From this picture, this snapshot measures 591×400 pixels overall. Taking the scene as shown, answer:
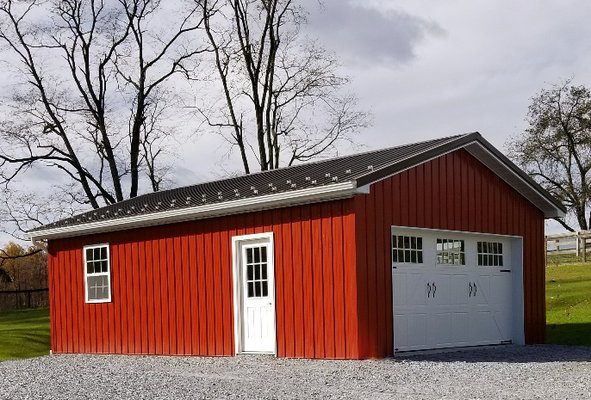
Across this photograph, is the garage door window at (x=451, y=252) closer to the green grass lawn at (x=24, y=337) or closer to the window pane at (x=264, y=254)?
the window pane at (x=264, y=254)

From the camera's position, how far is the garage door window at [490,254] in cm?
1688

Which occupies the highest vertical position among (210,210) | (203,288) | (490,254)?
(210,210)

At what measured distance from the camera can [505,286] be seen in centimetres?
1755

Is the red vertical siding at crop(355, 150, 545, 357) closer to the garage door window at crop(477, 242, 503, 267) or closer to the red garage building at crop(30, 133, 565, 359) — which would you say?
the red garage building at crop(30, 133, 565, 359)

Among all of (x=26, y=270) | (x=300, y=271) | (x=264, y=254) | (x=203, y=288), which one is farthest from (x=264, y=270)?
(x=26, y=270)

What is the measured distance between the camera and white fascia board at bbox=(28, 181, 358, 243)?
13242 mm

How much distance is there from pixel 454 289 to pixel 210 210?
475cm

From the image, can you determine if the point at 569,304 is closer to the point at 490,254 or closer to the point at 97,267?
the point at 490,254

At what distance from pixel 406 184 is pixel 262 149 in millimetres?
16318

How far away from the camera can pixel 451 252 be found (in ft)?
52.5

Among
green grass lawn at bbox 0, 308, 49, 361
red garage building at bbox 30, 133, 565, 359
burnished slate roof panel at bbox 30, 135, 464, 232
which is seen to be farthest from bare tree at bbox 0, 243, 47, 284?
red garage building at bbox 30, 133, 565, 359

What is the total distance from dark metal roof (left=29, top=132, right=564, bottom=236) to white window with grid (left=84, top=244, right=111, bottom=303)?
26.3 inches

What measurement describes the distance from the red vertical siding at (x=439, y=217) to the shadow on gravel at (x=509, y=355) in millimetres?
842

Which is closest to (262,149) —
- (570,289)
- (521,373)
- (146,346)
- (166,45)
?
(166,45)
